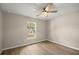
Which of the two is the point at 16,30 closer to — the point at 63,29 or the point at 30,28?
the point at 30,28

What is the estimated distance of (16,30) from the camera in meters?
1.50

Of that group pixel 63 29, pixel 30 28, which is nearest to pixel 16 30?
pixel 30 28

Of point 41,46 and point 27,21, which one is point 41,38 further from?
point 27,21

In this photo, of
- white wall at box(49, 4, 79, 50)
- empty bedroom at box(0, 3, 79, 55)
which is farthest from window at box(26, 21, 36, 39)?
white wall at box(49, 4, 79, 50)

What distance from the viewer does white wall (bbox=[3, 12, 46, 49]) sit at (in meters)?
1.42

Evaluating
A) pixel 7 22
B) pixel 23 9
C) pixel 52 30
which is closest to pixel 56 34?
pixel 52 30

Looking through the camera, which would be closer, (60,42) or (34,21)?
(34,21)

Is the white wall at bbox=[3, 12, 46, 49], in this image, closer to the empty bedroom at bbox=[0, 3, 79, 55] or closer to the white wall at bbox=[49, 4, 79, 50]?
the empty bedroom at bbox=[0, 3, 79, 55]

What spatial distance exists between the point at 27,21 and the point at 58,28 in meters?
0.85

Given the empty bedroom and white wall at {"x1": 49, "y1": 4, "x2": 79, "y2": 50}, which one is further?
white wall at {"x1": 49, "y1": 4, "x2": 79, "y2": 50}

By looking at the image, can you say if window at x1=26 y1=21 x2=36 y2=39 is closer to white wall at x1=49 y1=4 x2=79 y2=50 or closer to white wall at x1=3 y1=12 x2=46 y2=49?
white wall at x1=3 y1=12 x2=46 y2=49

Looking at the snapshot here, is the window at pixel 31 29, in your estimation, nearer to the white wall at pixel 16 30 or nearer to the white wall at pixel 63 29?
the white wall at pixel 16 30

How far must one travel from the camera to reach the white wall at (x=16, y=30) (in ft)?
4.67

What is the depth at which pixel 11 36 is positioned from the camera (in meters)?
1.55
